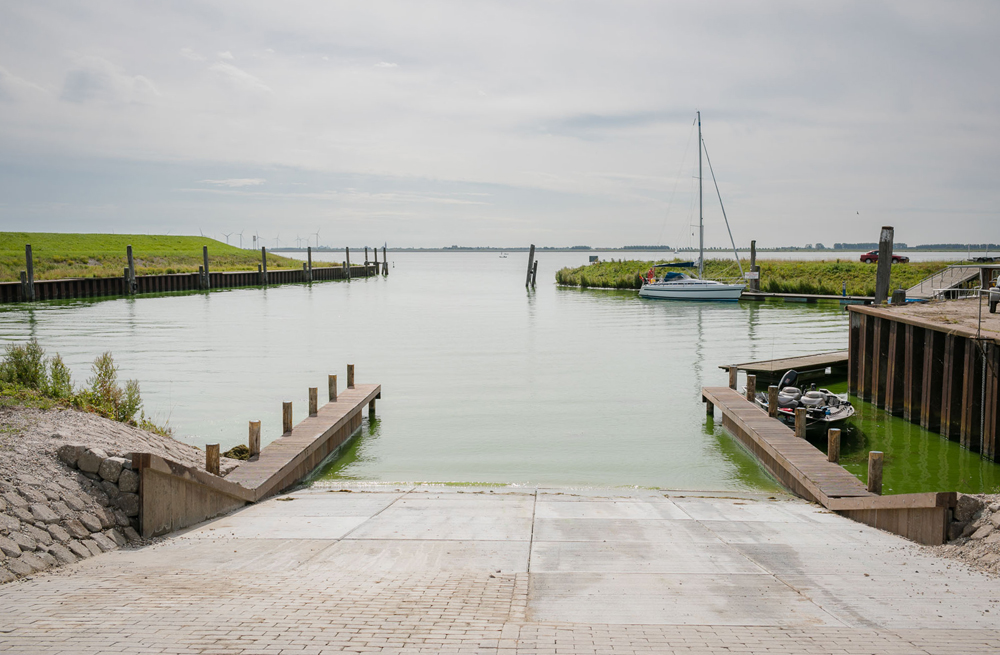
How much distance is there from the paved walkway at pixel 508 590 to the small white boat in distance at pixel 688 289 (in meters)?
54.2

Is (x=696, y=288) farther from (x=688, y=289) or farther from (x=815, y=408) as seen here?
(x=815, y=408)

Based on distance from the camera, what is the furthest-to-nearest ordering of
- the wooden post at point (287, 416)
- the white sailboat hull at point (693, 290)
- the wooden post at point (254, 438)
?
the white sailboat hull at point (693, 290) → the wooden post at point (287, 416) → the wooden post at point (254, 438)

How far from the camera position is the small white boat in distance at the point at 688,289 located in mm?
61684

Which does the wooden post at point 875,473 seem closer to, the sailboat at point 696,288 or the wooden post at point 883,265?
the wooden post at point 883,265

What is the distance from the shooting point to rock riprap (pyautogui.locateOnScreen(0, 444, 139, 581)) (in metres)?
6.69

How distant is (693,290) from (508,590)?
196ft

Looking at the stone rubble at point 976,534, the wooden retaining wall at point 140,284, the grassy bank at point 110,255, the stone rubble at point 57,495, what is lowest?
the stone rubble at point 976,534

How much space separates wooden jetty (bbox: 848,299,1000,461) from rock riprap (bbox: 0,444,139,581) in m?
15.3

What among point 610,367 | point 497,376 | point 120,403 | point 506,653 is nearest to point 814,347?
point 610,367

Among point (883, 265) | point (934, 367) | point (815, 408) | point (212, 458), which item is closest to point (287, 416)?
point (212, 458)

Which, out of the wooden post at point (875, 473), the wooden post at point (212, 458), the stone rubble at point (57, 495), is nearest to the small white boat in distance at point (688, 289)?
the wooden post at point (875, 473)

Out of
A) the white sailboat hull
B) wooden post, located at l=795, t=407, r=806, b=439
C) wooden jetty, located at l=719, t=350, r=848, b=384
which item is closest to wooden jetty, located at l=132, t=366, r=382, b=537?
wooden post, located at l=795, t=407, r=806, b=439

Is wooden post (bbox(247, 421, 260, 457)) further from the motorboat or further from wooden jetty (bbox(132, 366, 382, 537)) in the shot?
the motorboat

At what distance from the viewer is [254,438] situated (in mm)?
11945
